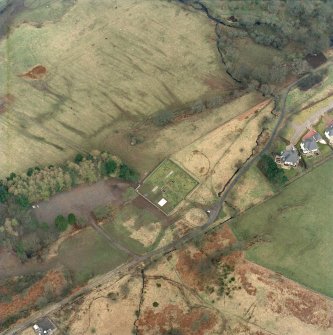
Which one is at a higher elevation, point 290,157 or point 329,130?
point 290,157

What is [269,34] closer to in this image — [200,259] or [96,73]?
[96,73]

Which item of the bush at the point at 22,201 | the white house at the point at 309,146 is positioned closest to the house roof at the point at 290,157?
the white house at the point at 309,146

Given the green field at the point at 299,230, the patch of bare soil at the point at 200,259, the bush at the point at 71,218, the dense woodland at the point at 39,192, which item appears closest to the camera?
the patch of bare soil at the point at 200,259

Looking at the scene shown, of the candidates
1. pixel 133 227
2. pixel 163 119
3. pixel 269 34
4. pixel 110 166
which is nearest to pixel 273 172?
pixel 163 119

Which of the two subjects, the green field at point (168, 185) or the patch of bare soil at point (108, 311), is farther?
the green field at point (168, 185)

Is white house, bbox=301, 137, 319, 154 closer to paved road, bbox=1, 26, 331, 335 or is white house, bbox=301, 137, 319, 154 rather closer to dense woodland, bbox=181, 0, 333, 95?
paved road, bbox=1, 26, 331, 335

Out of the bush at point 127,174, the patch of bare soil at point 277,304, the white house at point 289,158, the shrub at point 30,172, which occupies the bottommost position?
the patch of bare soil at point 277,304

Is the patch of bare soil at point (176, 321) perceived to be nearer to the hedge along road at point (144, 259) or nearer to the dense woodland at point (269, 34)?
the hedge along road at point (144, 259)
